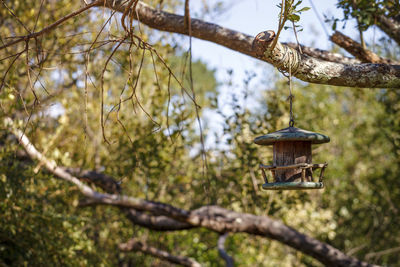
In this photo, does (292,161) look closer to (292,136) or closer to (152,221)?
(292,136)

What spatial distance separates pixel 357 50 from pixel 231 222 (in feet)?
6.96

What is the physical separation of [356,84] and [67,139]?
4.33 metres

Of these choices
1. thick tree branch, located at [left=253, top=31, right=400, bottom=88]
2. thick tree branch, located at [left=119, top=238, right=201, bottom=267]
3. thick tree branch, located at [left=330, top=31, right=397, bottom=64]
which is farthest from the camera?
thick tree branch, located at [left=119, top=238, right=201, bottom=267]

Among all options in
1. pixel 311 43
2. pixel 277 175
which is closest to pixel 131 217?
pixel 277 175

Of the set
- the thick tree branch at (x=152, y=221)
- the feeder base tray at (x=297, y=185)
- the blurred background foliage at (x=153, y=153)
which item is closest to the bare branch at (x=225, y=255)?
the blurred background foliage at (x=153, y=153)

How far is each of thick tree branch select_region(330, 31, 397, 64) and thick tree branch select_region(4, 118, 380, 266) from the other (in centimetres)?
192

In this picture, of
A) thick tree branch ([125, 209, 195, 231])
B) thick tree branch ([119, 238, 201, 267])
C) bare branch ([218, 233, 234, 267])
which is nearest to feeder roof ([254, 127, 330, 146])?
bare branch ([218, 233, 234, 267])

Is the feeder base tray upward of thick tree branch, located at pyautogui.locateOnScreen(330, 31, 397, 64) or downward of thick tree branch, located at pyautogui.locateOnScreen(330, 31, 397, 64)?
downward

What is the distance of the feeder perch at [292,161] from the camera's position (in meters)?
2.37

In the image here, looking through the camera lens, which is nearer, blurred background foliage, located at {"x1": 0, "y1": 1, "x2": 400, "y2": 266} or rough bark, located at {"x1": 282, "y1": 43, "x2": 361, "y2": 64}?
rough bark, located at {"x1": 282, "y1": 43, "x2": 361, "y2": 64}

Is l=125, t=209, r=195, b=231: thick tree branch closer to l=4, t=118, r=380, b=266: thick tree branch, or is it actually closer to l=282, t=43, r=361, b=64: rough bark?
l=4, t=118, r=380, b=266: thick tree branch

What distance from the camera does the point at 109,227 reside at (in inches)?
230

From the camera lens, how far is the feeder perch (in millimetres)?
2367

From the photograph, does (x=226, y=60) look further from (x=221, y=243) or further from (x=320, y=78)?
(x=320, y=78)
